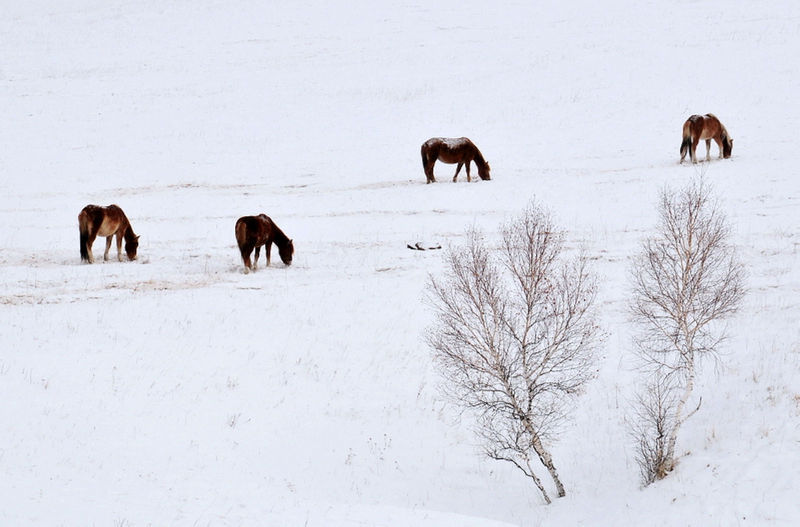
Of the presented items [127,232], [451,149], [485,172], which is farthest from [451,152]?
[127,232]

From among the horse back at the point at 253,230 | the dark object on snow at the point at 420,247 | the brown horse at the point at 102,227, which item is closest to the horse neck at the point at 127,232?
the brown horse at the point at 102,227

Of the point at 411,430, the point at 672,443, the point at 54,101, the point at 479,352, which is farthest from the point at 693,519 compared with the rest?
the point at 54,101

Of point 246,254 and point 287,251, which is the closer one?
point 246,254

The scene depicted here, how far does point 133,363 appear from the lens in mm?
14789

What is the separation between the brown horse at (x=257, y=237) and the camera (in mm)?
20000

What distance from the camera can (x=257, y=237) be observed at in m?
20.3

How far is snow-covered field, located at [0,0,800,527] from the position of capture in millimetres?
11977

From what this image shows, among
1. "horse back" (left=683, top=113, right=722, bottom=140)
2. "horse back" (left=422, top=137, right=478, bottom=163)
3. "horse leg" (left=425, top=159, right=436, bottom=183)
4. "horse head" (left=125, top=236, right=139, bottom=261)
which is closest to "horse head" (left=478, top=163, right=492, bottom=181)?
"horse back" (left=422, top=137, right=478, bottom=163)

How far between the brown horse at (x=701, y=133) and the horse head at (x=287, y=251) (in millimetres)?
16309

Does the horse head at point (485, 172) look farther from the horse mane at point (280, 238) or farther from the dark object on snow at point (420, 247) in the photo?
the horse mane at point (280, 238)

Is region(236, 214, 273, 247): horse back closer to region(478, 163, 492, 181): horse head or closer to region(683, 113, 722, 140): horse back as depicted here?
region(478, 163, 492, 181): horse head

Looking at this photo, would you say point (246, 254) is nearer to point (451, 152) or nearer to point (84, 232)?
point (84, 232)

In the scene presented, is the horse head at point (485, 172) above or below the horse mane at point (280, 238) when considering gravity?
above

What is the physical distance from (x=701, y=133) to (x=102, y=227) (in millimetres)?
21483
